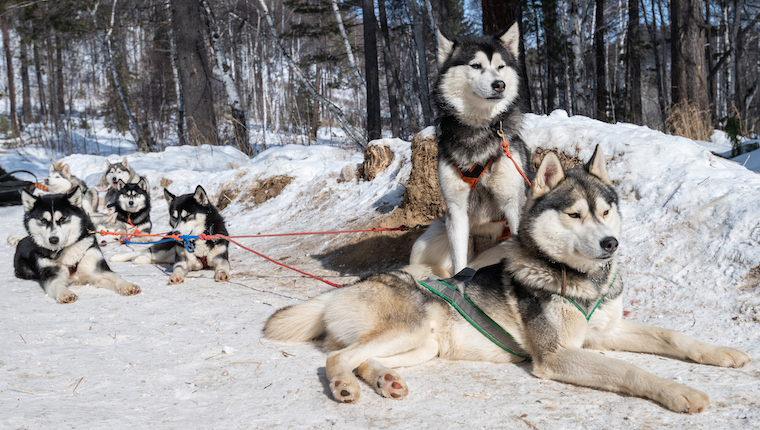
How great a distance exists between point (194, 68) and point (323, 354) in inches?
493

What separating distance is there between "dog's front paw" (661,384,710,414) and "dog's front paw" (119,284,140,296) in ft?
14.4

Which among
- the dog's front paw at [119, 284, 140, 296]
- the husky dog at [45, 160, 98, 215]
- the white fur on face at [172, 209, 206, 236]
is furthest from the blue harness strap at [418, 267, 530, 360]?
the husky dog at [45, 160, 98, 215]

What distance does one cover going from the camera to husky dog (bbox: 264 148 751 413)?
7.58ft

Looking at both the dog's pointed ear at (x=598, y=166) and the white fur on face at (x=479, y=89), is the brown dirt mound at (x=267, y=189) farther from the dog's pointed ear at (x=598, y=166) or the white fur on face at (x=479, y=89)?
the dog's pointed ear at (x=598, y=166)

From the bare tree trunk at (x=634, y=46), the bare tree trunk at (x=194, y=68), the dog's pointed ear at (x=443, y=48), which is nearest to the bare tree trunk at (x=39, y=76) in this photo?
the bare tree trunk at (x=194, y=68)

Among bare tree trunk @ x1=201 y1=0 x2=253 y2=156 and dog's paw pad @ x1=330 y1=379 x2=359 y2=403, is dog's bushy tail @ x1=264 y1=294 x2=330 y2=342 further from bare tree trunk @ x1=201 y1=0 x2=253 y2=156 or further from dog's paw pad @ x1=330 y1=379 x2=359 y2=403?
bare tree trunk @ x1=201 y1=0 x2=253 y2=156

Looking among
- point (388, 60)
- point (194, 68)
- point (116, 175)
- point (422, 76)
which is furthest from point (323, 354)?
point (388, 60)

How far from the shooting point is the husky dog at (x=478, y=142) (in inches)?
138

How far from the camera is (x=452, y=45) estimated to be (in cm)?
372

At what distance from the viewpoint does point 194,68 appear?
1323 cm

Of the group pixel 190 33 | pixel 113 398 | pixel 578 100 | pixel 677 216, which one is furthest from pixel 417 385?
pixel 190 33

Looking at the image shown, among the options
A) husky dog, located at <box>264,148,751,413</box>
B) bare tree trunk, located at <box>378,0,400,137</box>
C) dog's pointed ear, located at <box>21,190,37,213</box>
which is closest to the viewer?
husky dog, located at <box>264,148,751,413</box>

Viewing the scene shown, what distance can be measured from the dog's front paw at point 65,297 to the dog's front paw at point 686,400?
4.65m

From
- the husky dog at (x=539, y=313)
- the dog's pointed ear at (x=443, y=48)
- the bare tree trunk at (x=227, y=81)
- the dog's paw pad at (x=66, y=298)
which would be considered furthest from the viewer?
the bare tree trunk at (x=227, y=81)
